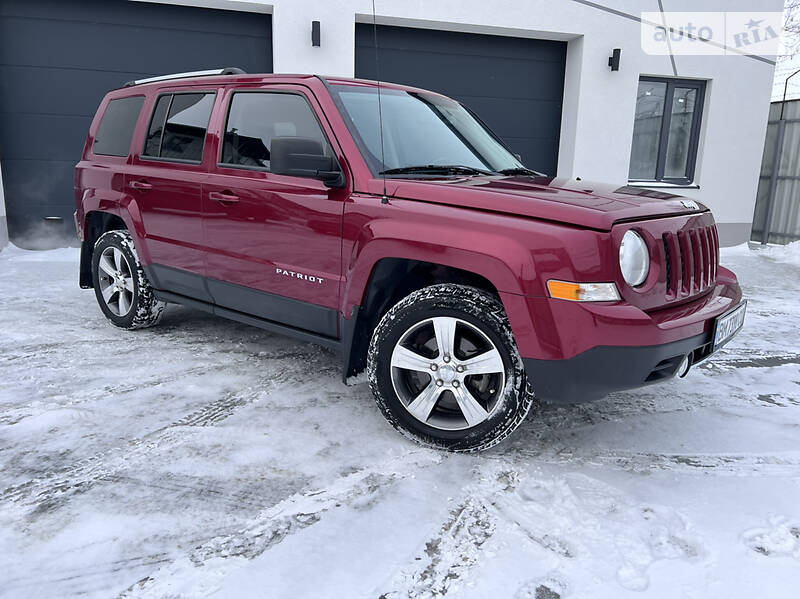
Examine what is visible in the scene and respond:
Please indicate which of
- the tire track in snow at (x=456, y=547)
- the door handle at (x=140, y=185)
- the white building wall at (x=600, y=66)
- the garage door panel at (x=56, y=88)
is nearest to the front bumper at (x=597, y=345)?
the tire track in snow at (x=456, y=547)

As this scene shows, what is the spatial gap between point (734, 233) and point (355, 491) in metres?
9.95

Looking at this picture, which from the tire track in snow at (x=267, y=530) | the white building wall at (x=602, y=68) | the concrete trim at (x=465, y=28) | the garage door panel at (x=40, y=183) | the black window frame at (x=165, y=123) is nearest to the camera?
the tire track in snow at (x=267, y=530)

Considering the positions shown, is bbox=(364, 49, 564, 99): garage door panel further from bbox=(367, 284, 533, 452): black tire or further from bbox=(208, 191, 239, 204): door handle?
bbox=(367, 284, 533, 452): black tire

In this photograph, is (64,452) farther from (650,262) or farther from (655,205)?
(655,205)

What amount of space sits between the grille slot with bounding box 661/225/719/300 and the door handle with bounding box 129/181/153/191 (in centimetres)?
335

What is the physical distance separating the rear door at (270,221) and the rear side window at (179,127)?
0.20 metres

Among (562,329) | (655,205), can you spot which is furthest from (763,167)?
(562,329)

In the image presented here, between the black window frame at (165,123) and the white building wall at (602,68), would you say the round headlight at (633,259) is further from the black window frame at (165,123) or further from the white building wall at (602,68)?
the white building wall at (602,68)

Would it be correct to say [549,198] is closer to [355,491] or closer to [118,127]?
[355,491]

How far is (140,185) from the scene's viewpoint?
4.25 m

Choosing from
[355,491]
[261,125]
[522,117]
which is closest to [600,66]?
[522,117]

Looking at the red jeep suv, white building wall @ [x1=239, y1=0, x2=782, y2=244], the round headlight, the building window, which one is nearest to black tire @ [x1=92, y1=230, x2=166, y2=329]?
the red jeep suv

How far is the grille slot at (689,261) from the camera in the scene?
2666mm

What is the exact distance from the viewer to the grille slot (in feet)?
8.75
